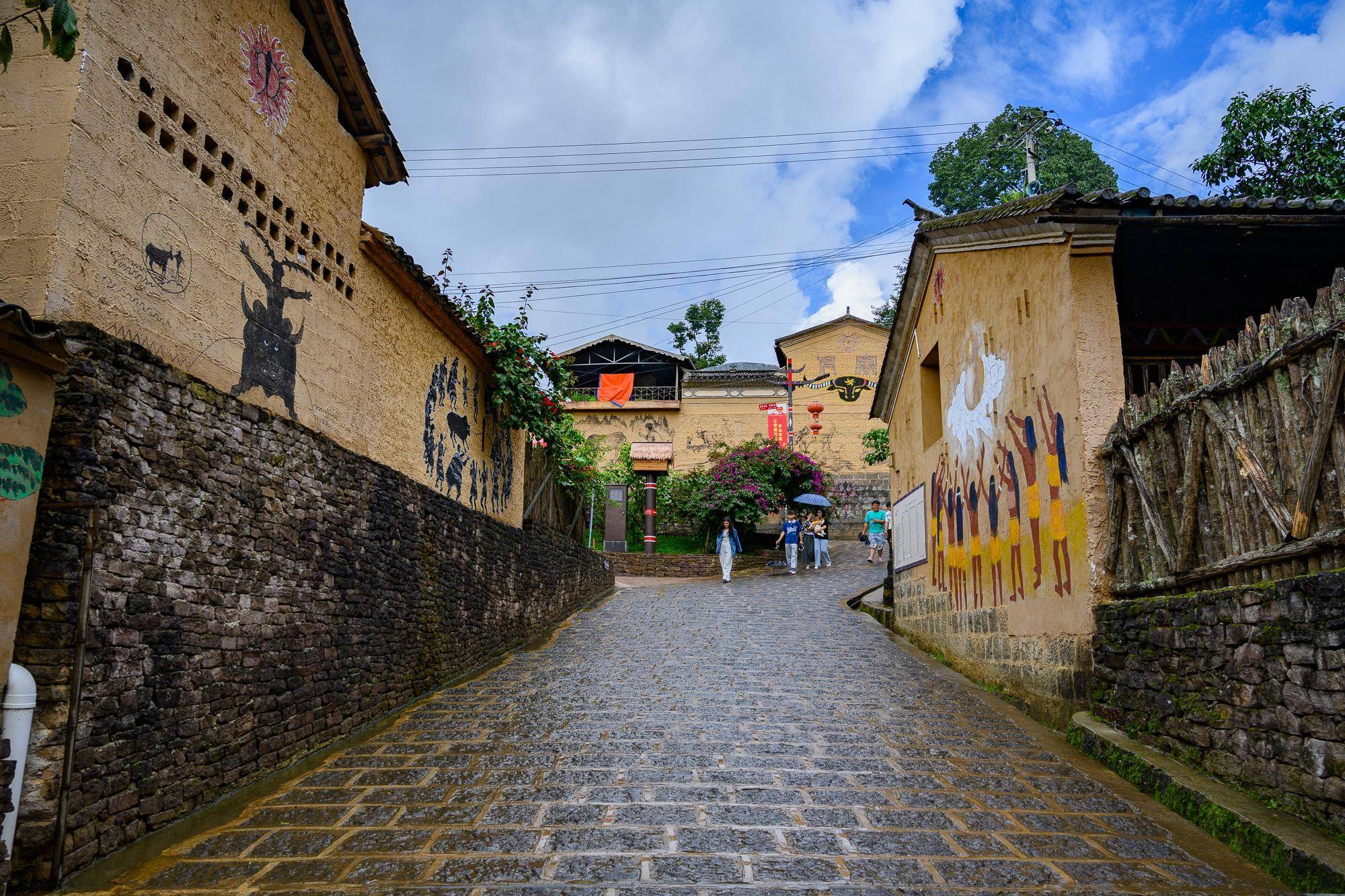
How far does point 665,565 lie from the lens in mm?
23500

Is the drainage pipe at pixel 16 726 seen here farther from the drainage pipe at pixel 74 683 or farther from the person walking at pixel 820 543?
the person walking at pixel 820 543

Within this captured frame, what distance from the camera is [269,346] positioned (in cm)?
618

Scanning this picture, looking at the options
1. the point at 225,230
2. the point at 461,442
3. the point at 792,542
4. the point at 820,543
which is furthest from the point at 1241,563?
the point at 820,543

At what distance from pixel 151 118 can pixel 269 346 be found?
1664 mm

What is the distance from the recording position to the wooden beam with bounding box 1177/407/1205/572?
18.1ft

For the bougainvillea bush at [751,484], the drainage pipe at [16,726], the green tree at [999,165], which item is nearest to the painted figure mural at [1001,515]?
the drainage pipe at [16,726]

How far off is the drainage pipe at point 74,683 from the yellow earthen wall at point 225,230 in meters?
1.05

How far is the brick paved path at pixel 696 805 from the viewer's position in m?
4.17

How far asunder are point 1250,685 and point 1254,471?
1.19m

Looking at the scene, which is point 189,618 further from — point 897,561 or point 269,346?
point 897,561

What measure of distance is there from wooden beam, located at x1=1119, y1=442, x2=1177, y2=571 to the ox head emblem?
81.8 ft

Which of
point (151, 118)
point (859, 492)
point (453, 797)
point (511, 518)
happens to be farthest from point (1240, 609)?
point (859, 492)

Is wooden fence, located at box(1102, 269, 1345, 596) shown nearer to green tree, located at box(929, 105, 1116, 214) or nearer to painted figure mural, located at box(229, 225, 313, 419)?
painted figure mural, located at box(229, 225, 313, 419)

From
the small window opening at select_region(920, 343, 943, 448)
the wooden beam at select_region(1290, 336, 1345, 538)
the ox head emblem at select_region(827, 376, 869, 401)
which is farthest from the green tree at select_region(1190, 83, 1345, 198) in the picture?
the ox head emblem at select_region(827, 376, 869, 401)
